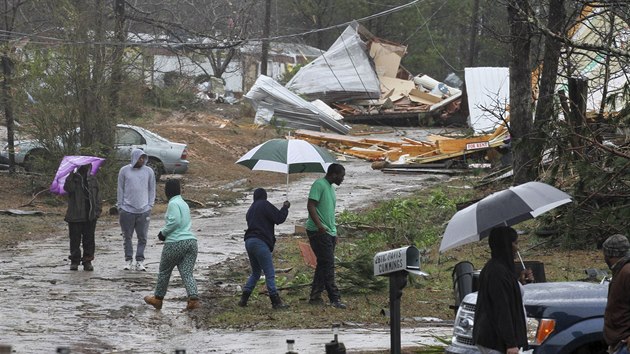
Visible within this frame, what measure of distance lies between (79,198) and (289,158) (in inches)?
143

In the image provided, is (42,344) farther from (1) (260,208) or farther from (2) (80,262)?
(2) (80,262)

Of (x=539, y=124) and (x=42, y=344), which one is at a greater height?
(x=539, y=124)

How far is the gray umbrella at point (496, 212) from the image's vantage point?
361 inches

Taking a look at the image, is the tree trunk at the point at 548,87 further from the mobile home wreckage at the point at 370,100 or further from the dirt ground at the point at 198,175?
the mobile home wreckage at the point at 370,100

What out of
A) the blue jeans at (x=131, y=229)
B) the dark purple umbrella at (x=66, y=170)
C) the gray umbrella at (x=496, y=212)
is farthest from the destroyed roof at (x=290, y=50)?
the gray umbrella at (x=496, y=212)

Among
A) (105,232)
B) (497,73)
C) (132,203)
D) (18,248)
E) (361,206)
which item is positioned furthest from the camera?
(497,73)

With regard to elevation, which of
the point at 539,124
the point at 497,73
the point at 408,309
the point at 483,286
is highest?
the point at 497,73

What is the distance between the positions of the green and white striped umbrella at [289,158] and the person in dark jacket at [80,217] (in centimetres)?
280

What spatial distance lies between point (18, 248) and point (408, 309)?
8.01 metres

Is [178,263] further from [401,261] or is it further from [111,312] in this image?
[401,261]

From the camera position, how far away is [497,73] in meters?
44.3

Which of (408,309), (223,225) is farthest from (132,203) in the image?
(223,225)

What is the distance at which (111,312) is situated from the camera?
1296 centimetres

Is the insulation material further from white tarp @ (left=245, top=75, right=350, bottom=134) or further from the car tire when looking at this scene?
the car tire
